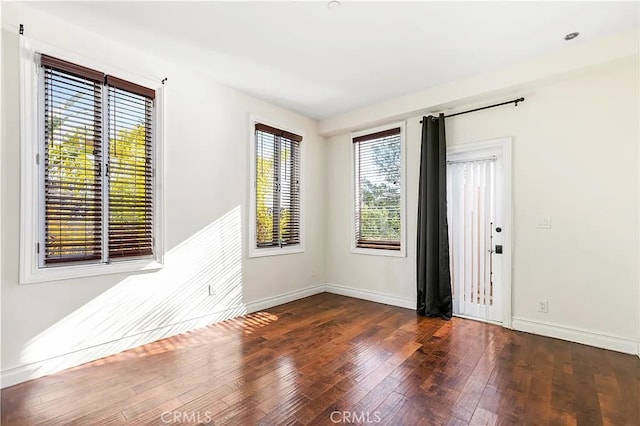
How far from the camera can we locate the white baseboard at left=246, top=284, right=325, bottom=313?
13.6 ft

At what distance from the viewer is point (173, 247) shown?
3.32 metres

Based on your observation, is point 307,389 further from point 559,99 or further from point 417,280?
point 559,99

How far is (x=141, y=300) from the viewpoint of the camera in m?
3.06

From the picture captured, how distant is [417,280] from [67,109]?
4185mm

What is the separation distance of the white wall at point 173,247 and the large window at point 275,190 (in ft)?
0.57

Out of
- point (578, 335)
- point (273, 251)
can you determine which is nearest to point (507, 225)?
point (578, 335)

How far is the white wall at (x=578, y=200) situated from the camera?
2914 millimetres

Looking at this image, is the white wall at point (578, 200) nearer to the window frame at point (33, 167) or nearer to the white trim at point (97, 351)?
the white trim at point (97, 351)

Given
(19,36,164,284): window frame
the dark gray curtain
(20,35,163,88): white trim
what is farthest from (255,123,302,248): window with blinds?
(19,36,164,284): window frame

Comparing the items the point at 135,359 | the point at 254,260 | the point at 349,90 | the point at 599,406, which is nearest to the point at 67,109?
the point at 135,359

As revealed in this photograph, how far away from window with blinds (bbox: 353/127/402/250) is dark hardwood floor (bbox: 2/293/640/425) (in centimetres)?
167

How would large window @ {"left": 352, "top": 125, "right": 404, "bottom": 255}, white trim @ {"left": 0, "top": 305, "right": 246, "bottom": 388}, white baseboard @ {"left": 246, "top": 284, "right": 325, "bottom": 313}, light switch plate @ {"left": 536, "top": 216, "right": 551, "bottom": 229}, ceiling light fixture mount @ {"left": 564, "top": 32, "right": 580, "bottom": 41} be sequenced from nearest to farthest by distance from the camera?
white trim @ {"left": 0, "top": 305, "right": 246, "bottom": 388} < ceiling light fixture mount @ {"left": 564, "top": 32, "right": 580, "bottom": 41} < light switch plate @ {"left": 536, "top": 216, "right": 551, "bottom": 229} < white baseboard @ {"left": 246, "top": 284, "right": 325, "bottom": 313} < large window @ {"left": 352, "top": 125, "right": 404, "bottom": 255}

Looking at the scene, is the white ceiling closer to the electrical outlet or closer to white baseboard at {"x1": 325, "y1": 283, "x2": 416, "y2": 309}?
the electrical outlet

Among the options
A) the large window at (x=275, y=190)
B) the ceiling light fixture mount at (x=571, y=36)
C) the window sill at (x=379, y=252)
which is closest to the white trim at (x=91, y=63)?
the large window at (x=275, y=190)
